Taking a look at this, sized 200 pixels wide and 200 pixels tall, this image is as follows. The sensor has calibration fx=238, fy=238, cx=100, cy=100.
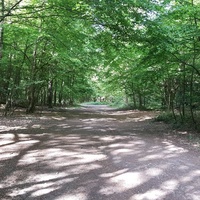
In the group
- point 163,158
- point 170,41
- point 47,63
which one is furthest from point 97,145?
point 47,63

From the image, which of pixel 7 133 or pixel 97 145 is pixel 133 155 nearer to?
pixel 97 145

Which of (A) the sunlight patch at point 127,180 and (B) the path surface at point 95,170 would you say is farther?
(A) the sunlight patch at point 127,180

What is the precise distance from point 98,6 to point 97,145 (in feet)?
14.3

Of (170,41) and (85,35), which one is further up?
(85,35)

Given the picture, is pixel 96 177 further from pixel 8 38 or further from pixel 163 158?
pixel 8 38

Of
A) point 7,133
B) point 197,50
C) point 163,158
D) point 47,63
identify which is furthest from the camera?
point 47,63

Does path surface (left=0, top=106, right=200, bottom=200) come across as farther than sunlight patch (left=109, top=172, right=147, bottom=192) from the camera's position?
No

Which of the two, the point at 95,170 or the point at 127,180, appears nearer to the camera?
the point at 127,180

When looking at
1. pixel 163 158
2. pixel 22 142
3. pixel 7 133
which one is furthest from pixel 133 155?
pixel 7 133

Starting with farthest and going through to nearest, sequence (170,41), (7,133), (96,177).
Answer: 1. (7,133)
2. (170,41)
3. (96,177)

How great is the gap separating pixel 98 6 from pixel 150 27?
1775mm

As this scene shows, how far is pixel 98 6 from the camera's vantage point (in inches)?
278

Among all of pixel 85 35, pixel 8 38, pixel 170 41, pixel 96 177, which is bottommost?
pixel 96 177

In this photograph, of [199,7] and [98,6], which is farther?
[199,7]
